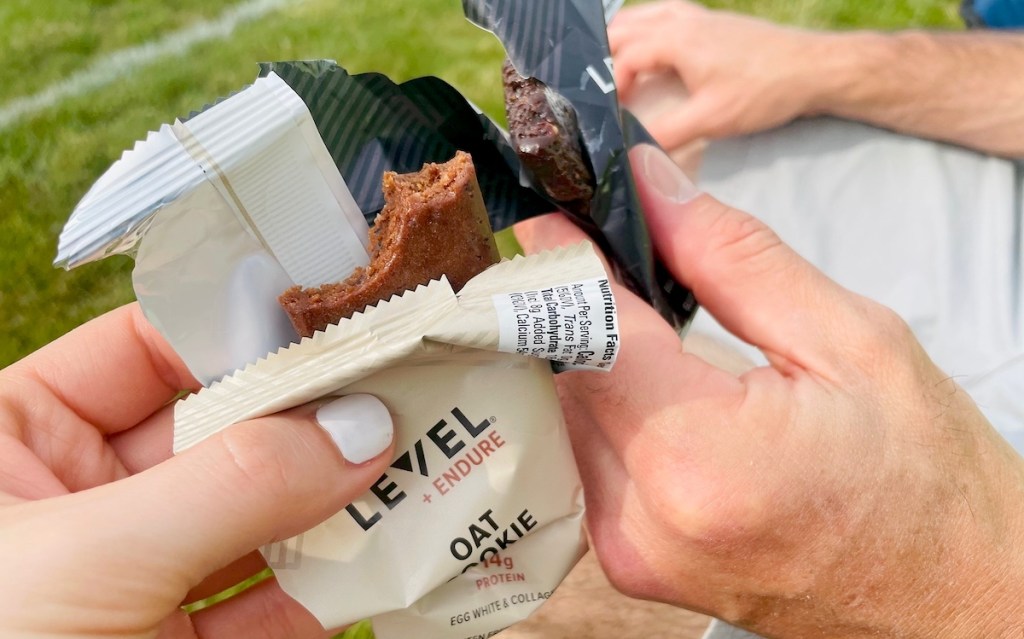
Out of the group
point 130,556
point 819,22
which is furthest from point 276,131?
point 819,22

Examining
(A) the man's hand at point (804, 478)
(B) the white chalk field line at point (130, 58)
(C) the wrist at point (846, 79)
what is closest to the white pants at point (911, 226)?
(C) the wrist at point (846, 79)

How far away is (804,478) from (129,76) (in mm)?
2718

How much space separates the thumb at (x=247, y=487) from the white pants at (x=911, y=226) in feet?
2.84

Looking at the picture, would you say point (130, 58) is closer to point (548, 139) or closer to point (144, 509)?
point (548, 139)

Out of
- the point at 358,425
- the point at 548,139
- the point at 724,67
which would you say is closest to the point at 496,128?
the point at 548,139

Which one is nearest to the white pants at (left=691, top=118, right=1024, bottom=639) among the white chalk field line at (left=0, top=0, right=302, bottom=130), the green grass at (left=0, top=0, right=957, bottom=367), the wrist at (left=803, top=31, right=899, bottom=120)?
the wrist at (left=803, top=31, right=899, bottom=120)

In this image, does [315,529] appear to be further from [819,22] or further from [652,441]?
[819,22]

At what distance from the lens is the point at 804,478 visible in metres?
0.88

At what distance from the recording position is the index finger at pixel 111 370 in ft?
3.32

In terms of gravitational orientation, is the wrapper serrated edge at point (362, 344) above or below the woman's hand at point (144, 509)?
above

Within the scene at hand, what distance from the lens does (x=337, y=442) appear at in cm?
76

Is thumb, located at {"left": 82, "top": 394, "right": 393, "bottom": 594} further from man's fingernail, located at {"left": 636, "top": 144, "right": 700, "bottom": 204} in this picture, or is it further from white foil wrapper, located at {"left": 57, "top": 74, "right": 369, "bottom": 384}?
man's fingernail, located at {"left": 636, "top": 144, "right": 700, "bottom": 204}

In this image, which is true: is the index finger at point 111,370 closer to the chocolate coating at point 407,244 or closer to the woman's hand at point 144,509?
the woman's hand at point 144,509

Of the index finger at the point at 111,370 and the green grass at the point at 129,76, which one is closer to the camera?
the index finger at the point at 111,370
